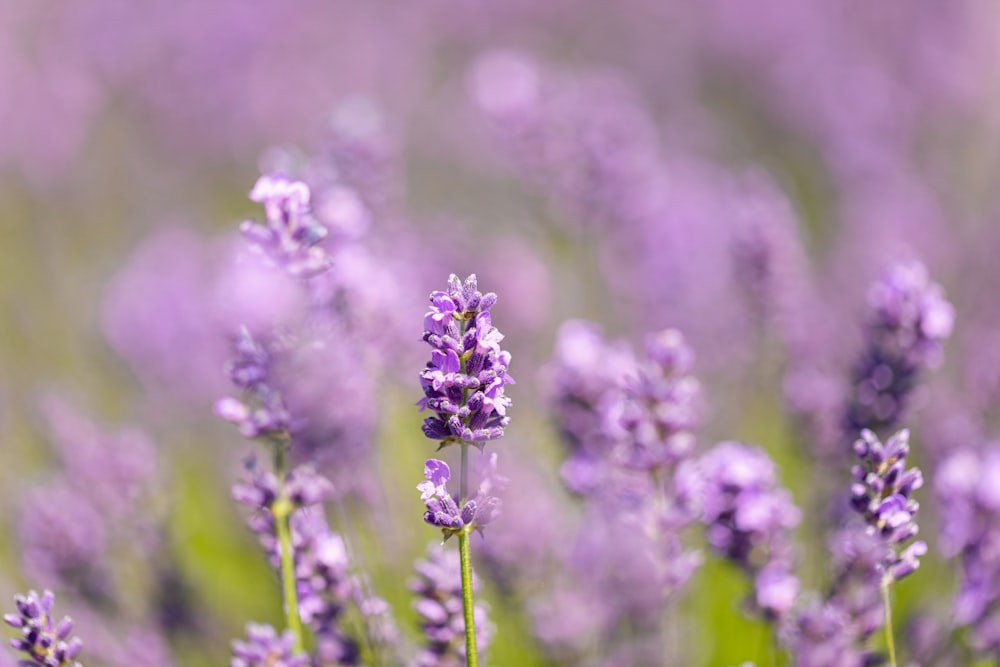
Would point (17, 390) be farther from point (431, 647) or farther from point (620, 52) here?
point (620, 52)

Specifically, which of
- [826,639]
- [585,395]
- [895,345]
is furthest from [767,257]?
[826,639]

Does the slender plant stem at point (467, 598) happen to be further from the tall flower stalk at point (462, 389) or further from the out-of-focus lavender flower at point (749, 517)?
the out-of-focus lavender flower at point (749, 517)

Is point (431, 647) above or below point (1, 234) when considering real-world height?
below

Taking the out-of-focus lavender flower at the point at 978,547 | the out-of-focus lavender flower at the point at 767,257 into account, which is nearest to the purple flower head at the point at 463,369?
the out-of-focus lavender flower at the point at 978,547

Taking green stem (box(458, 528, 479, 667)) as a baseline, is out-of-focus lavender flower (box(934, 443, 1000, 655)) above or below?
above

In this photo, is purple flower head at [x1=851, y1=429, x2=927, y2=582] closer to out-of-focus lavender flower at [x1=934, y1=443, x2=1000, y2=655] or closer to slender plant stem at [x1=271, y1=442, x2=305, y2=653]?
out-of-focus lavender flower at [x1=934, y1=443, x2=1000, y2=655]

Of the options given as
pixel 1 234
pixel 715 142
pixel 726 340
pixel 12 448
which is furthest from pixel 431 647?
pixel 715 142

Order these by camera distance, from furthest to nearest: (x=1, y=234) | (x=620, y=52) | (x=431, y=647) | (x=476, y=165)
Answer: (x=620, y=52) → (x=476, y=165) → (x=1, y=234) → (x=431, y=647)

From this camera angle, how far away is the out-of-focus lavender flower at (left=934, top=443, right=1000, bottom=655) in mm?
2301

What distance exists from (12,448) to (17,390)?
23.7 inches

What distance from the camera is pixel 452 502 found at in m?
1.76

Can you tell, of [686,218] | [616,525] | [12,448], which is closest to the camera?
[616,525]

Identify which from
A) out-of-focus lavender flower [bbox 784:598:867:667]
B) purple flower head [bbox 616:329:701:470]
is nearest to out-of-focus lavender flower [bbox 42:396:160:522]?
purple flower head [bbox 616:329:701:470]

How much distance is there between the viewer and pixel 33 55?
9.45 metres
